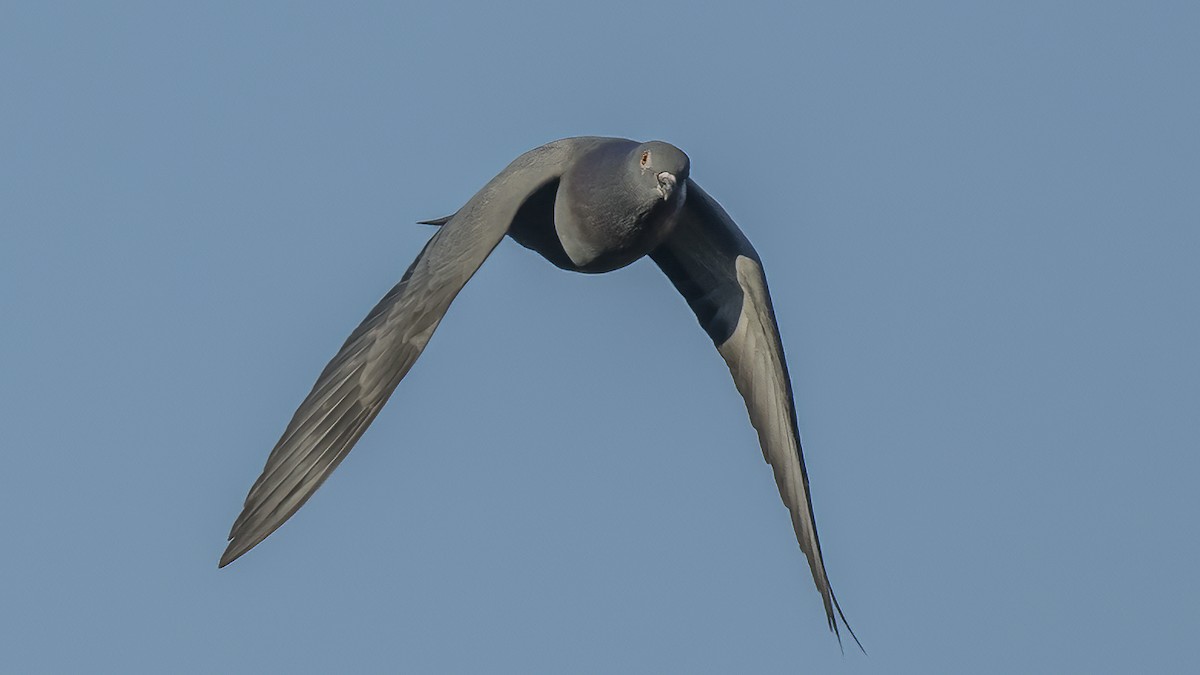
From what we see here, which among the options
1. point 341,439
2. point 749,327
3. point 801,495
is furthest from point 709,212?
point 341,439

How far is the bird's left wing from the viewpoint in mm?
20047

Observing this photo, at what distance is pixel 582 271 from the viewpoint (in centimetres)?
2002

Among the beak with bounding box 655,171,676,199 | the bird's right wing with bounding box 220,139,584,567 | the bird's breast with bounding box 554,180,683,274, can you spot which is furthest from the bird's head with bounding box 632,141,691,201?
the bird's right wing with bounding box 220,139,584,567

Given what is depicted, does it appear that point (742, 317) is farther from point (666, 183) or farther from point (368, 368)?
point (368, 368)

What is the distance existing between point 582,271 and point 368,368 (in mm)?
2399

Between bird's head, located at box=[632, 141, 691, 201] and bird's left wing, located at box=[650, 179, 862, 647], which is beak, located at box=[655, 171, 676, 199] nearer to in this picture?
bird's head, located at box=[632, 141, 691, 201]

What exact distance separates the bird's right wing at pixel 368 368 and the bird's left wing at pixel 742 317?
1723 mm

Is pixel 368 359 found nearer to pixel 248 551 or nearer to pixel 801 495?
pixel 248 551

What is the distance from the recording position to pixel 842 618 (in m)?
19.2

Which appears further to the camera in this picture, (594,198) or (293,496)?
(594,198)

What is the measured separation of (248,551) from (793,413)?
4.87 meters

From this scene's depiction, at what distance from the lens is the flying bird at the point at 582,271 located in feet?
58.7

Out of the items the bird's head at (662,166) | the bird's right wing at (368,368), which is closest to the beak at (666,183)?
the bird's head at (662,166)

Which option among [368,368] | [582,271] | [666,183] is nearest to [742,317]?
[582,271]
